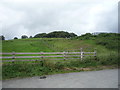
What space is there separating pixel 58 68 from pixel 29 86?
372cm

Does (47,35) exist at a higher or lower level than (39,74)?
higher

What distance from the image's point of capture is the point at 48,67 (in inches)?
340

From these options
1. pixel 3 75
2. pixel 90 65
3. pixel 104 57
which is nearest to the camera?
pixel 3 75

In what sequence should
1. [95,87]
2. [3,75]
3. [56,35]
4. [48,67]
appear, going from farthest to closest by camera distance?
1. [56,35]
2. [48,67]
3. [3,75]
4. [95,87]

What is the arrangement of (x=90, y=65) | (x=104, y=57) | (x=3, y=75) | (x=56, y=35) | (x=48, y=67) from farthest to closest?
(x=56, y=35) < (x=104, y=57) < (x=90, y=65) < (x=48, y=67) < (x=3, y=75)

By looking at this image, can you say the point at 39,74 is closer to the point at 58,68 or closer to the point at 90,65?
the point at 58,68

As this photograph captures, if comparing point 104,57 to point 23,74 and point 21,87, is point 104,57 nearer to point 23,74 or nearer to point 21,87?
point 23,74

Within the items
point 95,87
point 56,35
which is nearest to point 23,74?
point 95,87

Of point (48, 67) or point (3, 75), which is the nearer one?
point (3, 75)

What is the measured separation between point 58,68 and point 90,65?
292 cm

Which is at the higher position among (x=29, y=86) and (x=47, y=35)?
(x=47, y=35)

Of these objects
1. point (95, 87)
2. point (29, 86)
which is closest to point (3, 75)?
point (29, 86)

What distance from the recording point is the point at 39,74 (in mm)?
7414

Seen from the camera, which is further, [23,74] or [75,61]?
[75,61]
